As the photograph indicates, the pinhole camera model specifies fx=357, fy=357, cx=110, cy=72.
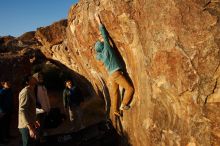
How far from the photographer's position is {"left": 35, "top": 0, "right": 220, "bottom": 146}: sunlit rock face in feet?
20.4

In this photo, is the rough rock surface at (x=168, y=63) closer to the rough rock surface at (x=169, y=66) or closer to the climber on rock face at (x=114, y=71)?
the rough rock surface at (x=169, y=66)

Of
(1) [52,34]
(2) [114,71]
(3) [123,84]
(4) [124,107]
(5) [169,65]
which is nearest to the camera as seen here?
(5) [169,65]

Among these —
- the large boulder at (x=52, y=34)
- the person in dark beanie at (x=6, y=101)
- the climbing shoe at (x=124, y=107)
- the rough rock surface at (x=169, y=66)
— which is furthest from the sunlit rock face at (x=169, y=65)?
the large boulder at (x=52, y=34)

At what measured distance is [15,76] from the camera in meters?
17.3

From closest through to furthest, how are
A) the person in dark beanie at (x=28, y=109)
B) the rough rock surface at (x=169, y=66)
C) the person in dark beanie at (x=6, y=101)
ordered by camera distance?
the rough rock surface at (x=169, y=66), the person in dark beanie at (x=28, y=109), the person in dark beanie at (x=6, y=101)

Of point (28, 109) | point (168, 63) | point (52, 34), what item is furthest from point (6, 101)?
point (168, 63)

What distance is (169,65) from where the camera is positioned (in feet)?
21.7

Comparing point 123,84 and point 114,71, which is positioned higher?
point 114,71

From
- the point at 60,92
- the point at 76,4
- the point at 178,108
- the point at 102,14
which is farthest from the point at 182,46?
the point at 60,92

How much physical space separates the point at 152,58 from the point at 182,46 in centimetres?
74

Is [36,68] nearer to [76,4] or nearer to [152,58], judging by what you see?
[76,4]

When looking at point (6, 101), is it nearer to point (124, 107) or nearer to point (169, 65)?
point (124, 107)

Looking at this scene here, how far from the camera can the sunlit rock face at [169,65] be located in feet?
20.4

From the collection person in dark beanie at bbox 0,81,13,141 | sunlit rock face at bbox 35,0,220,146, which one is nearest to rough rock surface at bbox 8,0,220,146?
sunlit rock face at bbox 35,0,220,146
